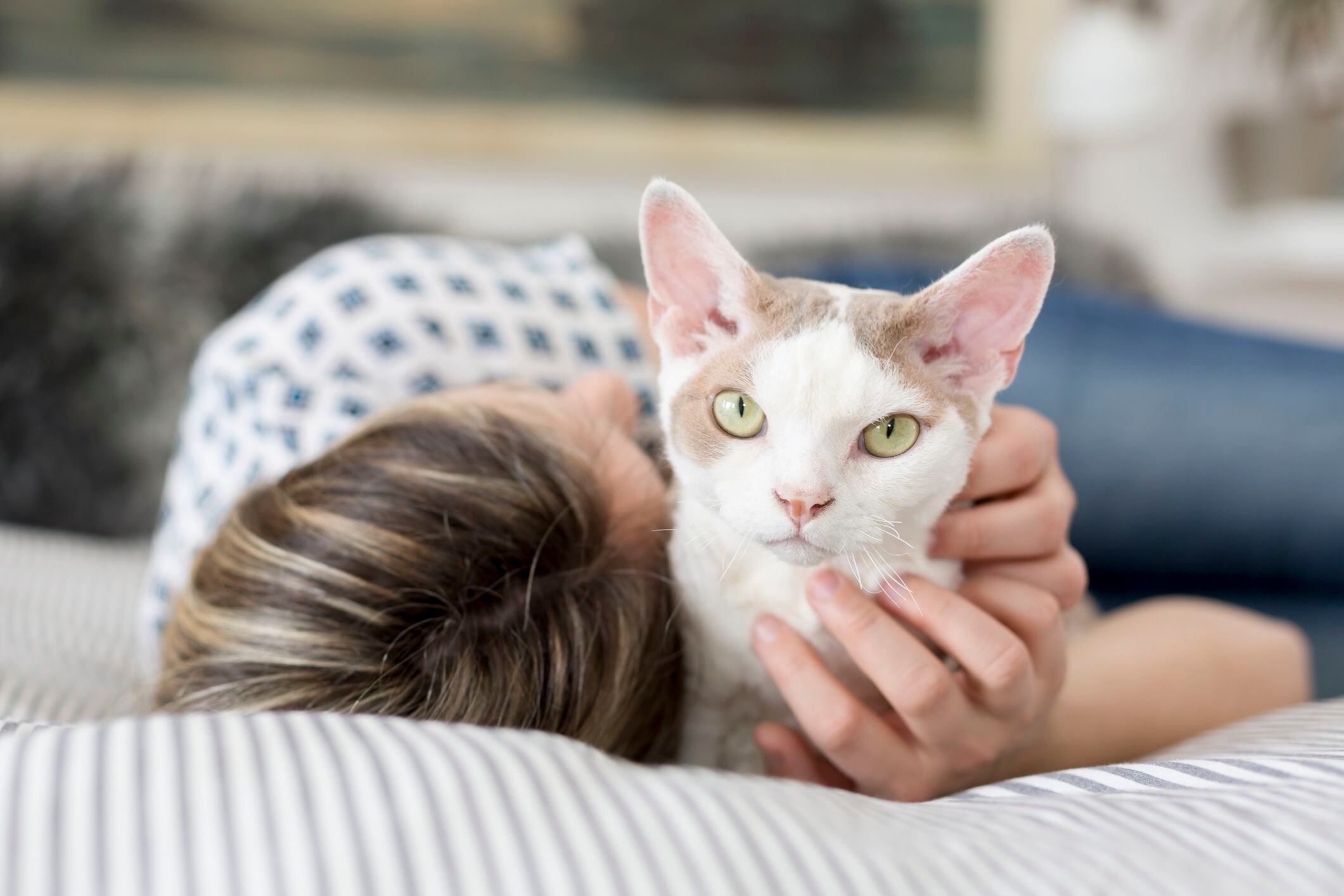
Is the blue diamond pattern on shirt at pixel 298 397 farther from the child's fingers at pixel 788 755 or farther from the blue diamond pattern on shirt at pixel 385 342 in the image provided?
the child's fingers at pixel 788 755

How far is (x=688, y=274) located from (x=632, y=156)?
6.00 ft

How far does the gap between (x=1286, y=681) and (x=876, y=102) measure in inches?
72.5

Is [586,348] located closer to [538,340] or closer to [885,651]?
[538,340]

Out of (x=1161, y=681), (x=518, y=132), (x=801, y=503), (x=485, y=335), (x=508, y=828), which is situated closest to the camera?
(x=508, y=828)

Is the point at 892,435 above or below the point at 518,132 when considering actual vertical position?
below

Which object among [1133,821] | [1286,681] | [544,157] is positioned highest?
[544,157]

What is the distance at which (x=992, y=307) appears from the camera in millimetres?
500

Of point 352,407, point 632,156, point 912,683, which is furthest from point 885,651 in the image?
point 632,156

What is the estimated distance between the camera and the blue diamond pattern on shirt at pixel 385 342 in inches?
34.2

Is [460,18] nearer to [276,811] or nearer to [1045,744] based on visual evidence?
[1045,744]

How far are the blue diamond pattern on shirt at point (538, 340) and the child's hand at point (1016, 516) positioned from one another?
453 millimetres

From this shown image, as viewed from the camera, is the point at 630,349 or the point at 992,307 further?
the point at 630,349

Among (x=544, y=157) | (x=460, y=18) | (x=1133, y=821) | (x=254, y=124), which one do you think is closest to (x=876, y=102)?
(x=544, y=157)

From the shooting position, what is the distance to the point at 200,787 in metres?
0.35
